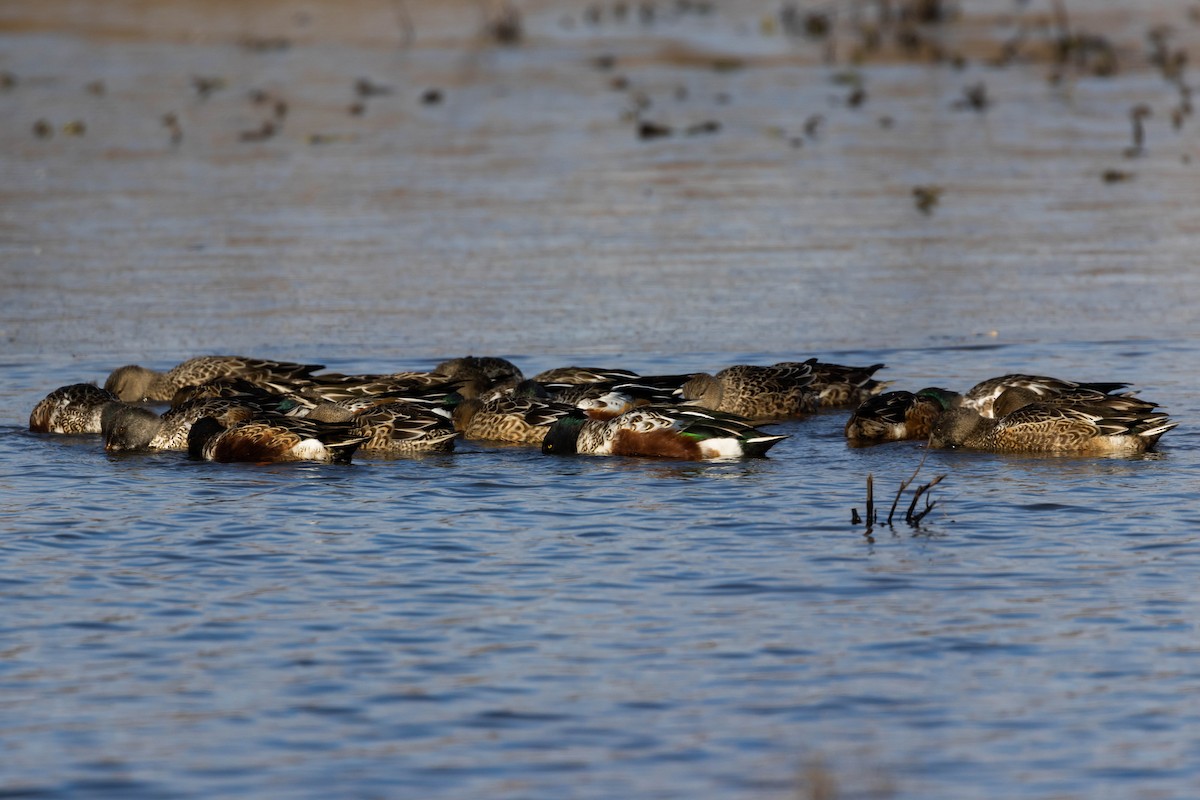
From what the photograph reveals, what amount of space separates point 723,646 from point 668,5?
40.8 m

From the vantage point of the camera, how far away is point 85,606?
841cm

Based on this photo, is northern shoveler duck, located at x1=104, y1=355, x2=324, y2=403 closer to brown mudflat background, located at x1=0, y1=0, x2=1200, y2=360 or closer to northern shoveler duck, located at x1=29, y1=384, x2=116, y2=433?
northern shoveler duck, located at x1=29, y1=384, x2=116, y2=433

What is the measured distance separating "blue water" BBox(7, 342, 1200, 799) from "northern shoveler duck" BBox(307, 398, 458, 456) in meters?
0.30

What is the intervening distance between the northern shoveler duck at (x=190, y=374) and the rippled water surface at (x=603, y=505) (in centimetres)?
69

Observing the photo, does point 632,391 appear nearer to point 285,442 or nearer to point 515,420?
point 515,420

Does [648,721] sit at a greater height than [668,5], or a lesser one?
lesser

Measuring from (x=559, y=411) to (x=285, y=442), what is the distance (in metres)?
1.89

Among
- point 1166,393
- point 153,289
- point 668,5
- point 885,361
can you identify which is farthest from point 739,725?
point 668,5

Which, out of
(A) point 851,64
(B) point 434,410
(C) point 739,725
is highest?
(A) point 851,64

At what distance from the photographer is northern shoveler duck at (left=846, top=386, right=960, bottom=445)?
12086 millimetres

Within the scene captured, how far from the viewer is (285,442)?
37.6 ft

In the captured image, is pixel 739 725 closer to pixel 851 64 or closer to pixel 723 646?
pixel 723 646

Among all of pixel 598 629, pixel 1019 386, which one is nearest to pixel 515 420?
pixel 1019 386

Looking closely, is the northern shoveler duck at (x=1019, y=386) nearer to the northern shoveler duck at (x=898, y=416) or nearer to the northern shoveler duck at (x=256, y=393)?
the northern shoveler duck at (x=898, y=416)
